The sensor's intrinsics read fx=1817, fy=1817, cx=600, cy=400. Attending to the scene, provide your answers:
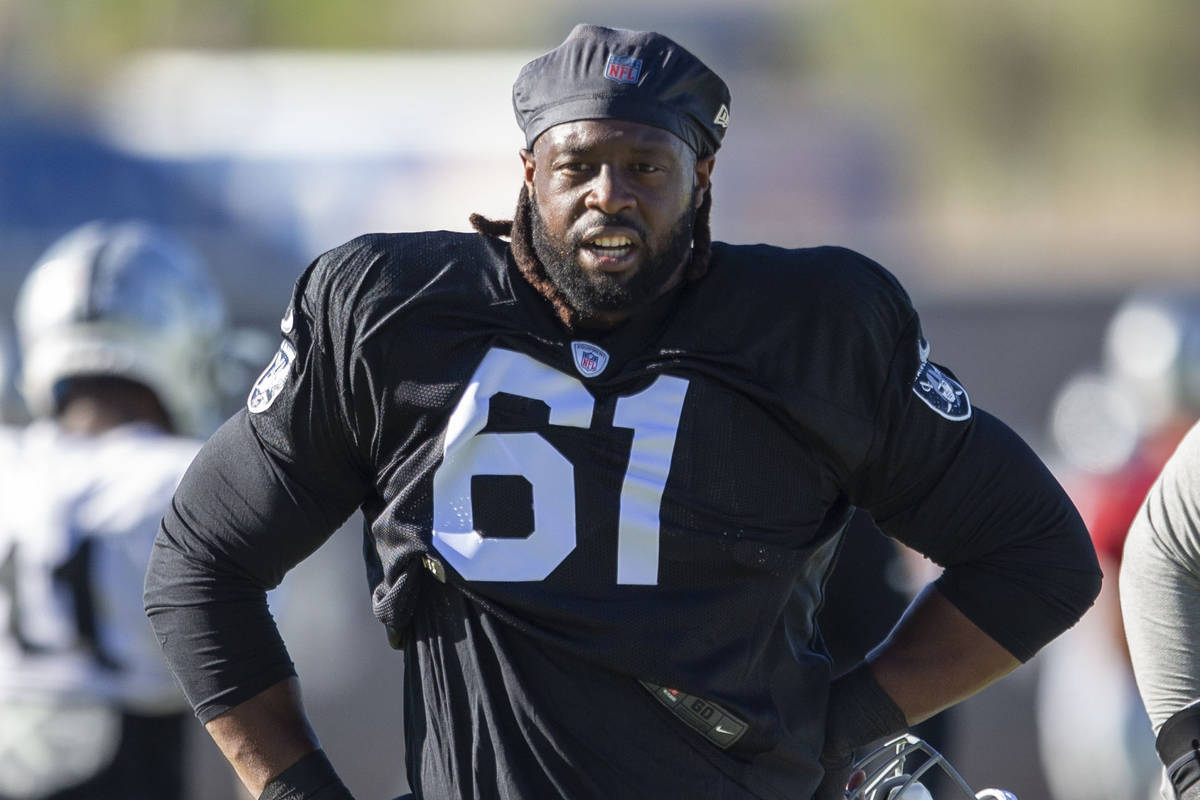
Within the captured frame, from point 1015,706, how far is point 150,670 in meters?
3.55

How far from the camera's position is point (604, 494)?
7.54ft

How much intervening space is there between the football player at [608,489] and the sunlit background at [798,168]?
93.8 inches

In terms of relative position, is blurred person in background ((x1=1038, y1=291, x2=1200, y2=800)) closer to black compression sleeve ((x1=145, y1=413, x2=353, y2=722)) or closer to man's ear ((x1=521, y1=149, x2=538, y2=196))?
man's ear ((x1=521, y1=149, x2=538, y2=196))

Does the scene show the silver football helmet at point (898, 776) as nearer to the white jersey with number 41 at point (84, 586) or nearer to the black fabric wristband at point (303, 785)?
the black fabric wristband at point (303, 785)

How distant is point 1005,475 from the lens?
242 cm

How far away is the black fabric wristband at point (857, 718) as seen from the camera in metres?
2.46

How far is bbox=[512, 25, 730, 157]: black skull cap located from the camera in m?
2.35

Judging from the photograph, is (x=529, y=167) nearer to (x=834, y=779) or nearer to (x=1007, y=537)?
(x=1007, y=537)

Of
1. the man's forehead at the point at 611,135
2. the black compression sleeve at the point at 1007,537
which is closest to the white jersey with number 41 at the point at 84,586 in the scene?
the man's forehead at the point at 611,135

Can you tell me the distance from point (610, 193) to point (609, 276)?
11 centimetres

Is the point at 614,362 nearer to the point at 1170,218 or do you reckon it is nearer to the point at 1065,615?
the point at 1065,615

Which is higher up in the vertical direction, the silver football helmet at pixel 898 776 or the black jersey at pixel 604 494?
the black jersey at pixel 604 494

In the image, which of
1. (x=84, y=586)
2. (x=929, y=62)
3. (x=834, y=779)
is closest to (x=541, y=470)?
(x=834, y=779)

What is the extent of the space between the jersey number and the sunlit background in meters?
2.60
